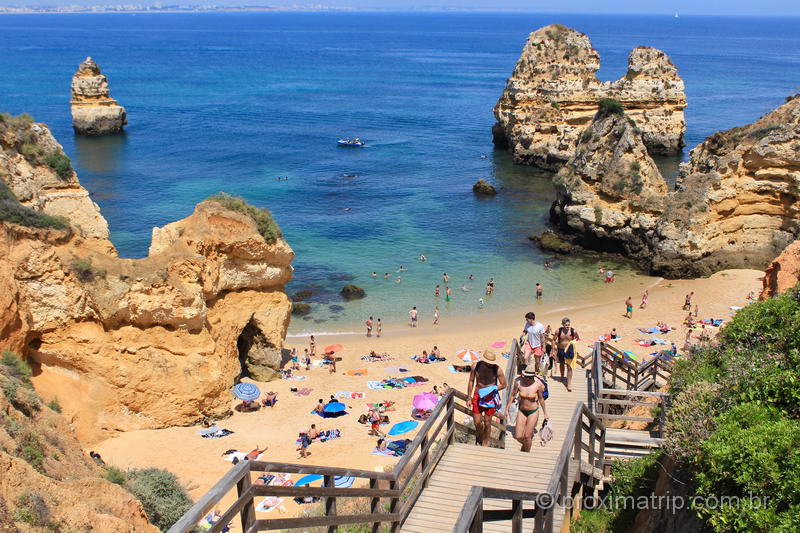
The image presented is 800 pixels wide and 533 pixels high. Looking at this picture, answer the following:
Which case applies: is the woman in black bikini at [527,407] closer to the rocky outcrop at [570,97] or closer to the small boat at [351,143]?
the rocky outcrop at [570,97]

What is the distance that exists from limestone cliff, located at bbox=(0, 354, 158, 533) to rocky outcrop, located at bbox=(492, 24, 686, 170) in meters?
55.9

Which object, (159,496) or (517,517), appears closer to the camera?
(517,517)

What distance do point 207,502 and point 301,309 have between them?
2877cm

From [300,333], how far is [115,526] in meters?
24.8

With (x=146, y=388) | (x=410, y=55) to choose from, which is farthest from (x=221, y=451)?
(x=410, y=55)

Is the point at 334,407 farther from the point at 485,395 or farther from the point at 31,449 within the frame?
the point at 31,449

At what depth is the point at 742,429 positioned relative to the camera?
7938 mm

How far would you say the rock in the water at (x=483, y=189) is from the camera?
54.7 metres

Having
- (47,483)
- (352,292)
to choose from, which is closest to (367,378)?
(352,292)

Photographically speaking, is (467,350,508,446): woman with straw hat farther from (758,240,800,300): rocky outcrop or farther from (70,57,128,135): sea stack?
(70,57,128,135): sea stack

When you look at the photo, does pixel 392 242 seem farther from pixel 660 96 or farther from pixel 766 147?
pixel 660 96

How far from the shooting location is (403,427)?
20.6 meters

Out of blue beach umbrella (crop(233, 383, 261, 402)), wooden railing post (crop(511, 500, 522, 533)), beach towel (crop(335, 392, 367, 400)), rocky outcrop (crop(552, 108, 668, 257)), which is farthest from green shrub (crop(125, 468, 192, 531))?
rocky outcrop (crop(552, 108, 668, 257))

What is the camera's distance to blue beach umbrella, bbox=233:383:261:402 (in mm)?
22266
